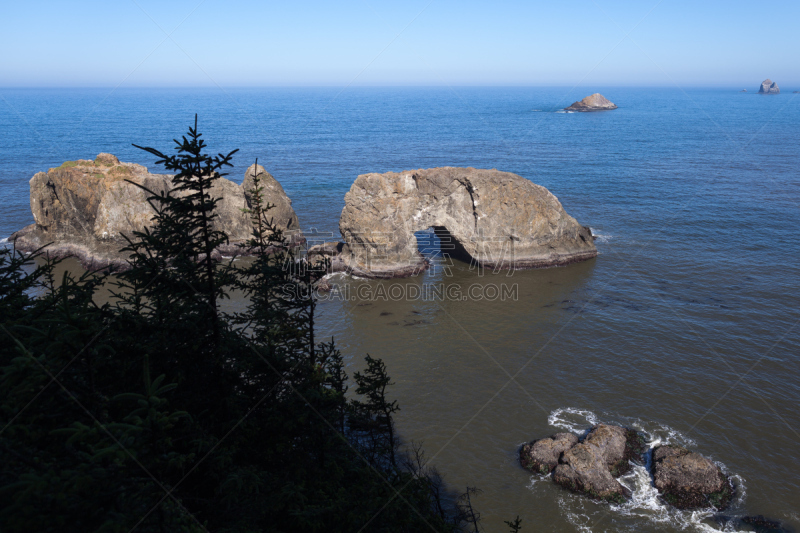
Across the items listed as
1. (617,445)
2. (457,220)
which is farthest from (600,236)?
(617,445)

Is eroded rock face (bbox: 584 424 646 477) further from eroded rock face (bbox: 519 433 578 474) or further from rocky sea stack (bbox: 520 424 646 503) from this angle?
eroded rock face (bbox: 519 433 578 474)

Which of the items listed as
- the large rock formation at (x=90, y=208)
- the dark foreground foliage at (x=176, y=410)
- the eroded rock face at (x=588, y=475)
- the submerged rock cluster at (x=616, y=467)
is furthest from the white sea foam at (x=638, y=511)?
the large rock formation at (x=90, y=208)

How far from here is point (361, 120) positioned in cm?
14950

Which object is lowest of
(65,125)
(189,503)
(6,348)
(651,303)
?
(651,303)

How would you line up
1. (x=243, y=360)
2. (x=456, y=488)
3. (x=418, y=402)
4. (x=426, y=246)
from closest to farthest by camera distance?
(x=243, y=360) < (x=456, y=488) < (x=418, y=402) < (x=426, y=246)

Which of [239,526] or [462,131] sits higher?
[462,131]

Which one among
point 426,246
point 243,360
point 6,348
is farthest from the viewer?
point 426,246

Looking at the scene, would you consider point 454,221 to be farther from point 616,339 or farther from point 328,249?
Result: point 616,339

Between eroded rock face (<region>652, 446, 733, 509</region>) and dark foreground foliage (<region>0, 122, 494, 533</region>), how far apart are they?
11.5 metres

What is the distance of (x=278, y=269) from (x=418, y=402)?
43.8 ft

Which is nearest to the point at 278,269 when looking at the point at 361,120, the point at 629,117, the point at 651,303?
the point at 651,303

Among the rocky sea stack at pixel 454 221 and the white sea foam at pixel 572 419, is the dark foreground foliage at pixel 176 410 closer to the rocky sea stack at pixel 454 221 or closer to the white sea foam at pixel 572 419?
the white sea foam at pixel 572 419

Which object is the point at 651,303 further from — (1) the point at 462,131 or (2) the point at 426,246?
(1) the point at 462,131

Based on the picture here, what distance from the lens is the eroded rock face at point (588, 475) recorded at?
61.1 ft
